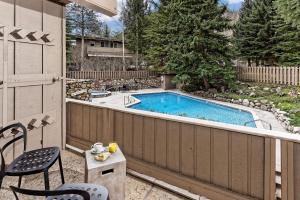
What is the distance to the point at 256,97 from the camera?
37.4 ft

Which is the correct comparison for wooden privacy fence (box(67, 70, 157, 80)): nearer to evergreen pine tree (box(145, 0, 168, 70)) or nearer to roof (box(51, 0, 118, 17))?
evergreen pine tree (box(145, 0, 168, 70))

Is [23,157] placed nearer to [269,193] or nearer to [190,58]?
[269,193]

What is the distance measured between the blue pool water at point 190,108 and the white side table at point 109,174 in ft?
19.9

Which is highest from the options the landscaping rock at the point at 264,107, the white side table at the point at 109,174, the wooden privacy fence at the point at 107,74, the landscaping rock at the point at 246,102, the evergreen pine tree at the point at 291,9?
the evergreen pine tree at the point at 291,9

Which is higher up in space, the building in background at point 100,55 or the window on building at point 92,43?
the window on building at point 92,43

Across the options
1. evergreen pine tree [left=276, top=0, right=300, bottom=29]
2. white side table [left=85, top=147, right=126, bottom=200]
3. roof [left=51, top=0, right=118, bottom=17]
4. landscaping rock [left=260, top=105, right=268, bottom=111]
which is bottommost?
white side table [left=85, top=147, right=126, bottom=200]

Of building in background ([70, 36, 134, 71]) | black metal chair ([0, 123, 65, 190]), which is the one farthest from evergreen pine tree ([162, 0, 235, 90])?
black metal chair ([0, 123, 65, 190])

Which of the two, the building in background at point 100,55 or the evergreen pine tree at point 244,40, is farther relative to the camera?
the building in background at point 100,55

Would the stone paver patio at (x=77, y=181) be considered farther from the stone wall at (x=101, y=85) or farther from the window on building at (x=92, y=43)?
the window on building at (x=92, y=43)

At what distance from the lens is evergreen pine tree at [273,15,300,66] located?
1476 centimetres

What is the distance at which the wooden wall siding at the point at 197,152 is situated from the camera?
7.02 ft

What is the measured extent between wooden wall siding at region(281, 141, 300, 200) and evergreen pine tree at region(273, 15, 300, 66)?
1495 centimetres

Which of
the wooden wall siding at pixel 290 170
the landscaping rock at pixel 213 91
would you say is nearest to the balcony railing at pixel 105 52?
the landscaping rock at pixel 213 91

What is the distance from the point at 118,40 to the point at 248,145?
28789mm
